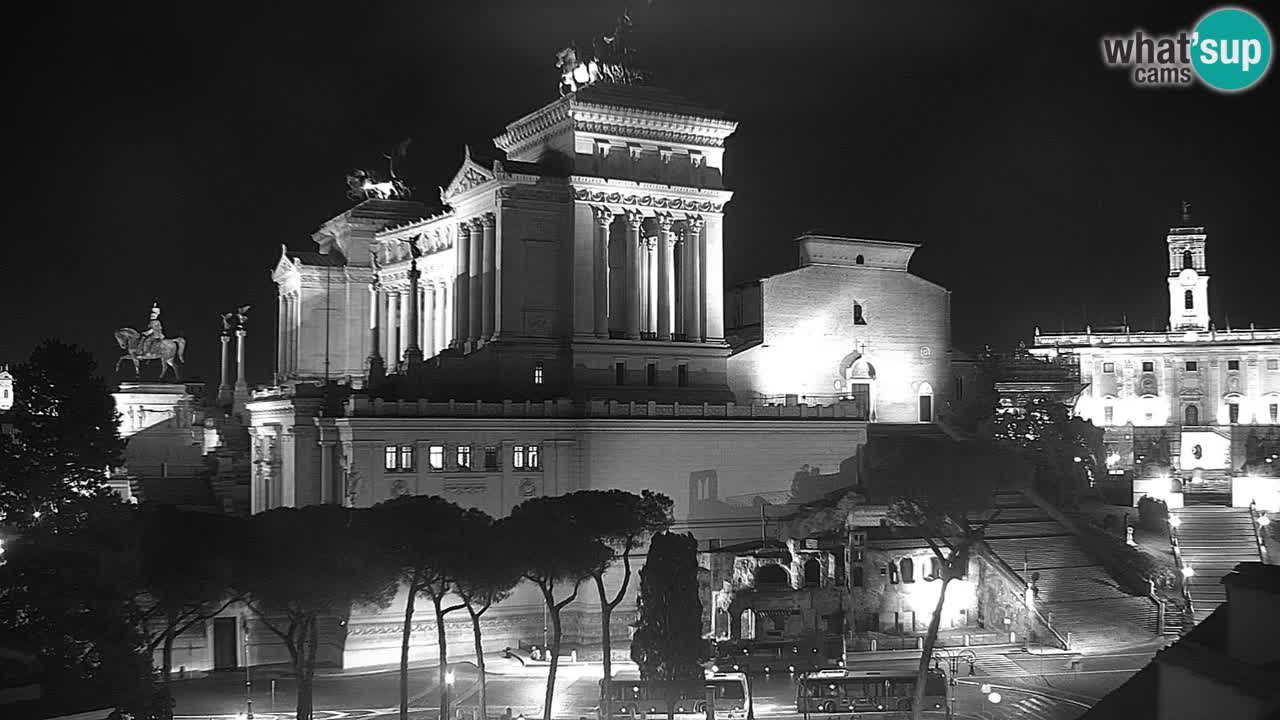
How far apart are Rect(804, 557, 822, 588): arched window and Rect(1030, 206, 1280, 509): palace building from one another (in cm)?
5673

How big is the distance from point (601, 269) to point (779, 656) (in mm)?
28054

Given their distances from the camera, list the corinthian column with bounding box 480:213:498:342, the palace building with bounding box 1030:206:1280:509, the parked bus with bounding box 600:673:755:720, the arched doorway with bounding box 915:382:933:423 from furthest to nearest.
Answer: the palace building with bounding box 1030:206:1280:509 → the arched doorway with bounding box 915:382:933:423 → the corinthian column with bounding box 480:213:498:342 → the parked bus with bounding box 600:673:755:720

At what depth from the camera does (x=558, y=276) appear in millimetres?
78000

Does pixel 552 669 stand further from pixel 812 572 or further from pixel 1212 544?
pixel 1212 544

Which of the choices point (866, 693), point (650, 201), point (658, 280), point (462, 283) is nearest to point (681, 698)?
point (866, 693)

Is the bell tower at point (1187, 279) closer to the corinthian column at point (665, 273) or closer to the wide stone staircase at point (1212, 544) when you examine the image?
the wide stone staircase at point (1212, 544)

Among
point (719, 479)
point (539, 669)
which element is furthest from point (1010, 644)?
point (539, 669)

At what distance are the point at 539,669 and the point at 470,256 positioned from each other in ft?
95.7

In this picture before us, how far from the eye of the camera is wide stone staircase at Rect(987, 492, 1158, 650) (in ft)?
213

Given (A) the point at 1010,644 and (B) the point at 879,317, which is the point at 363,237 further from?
(A) the point at 1010,644

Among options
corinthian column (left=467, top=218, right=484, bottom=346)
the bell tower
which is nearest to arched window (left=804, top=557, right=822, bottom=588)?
corinthian column (left=467, top=218, right=484, bottom=346)

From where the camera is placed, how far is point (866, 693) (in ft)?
165

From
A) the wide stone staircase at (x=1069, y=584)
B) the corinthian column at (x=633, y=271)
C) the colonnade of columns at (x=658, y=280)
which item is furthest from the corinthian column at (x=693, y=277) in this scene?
the wide stone staircase at (x=1069, y=584)

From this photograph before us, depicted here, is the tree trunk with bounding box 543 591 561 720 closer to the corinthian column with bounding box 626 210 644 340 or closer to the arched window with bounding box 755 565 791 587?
the arched window with bounding box 755 565 791 587
